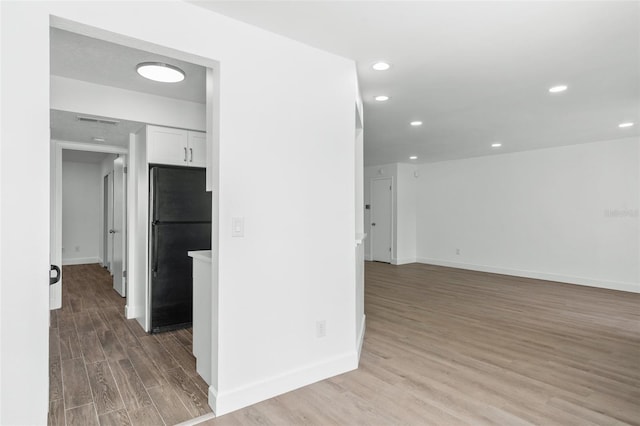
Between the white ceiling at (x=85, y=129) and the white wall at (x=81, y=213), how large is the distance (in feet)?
15.3

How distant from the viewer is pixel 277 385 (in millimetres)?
2369

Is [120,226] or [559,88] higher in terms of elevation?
[559,88]

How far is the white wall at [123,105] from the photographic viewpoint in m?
3.05

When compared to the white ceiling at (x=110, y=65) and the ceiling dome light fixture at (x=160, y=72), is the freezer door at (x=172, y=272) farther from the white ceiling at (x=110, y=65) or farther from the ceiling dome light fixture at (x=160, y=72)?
the ceiling dome light fixture at (x=160, y=72)

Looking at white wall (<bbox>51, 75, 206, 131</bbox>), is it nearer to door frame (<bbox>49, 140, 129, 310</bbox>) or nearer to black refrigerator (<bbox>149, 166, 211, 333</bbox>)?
black refrigerator (<bbox>149, 166, 211, 333</bbox>)

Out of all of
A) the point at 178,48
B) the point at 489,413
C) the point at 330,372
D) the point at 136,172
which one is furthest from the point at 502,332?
the point at 136,172

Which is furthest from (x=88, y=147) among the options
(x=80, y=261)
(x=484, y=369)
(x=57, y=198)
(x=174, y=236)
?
(x=80, y=261)

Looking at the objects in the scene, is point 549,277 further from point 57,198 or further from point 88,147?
point 57,198

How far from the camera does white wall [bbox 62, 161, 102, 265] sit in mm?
8164

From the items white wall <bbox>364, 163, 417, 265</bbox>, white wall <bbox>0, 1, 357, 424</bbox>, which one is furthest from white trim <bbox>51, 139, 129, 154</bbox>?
white wall <bbox>364, 163, 417, 265</bbox>

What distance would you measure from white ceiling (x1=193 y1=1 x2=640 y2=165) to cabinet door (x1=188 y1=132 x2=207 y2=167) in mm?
1812

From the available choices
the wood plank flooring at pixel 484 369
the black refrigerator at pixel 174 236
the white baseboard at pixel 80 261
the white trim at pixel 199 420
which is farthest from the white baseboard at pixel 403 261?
the white baseboard at pixel 80 261

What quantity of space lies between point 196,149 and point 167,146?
0.98 ft
